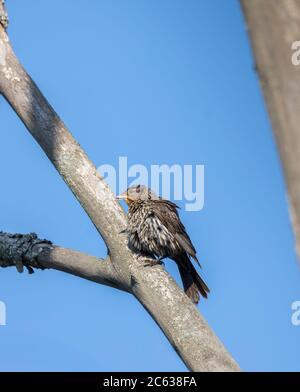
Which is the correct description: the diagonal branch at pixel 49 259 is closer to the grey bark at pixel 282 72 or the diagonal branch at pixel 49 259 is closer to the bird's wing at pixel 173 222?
the bird's wing at pixel 173 222

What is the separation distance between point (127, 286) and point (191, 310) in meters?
0.56

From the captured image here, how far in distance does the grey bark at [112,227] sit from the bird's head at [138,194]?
1.72 m

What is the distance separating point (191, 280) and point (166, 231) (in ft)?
1.50

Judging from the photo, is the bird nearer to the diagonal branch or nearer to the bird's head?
the bird's head

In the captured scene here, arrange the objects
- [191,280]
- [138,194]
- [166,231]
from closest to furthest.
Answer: [191,280]
[166,231]
[138,194]

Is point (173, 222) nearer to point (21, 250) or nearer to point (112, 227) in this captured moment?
point (21, 250)

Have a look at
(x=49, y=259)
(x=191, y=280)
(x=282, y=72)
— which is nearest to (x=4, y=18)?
(x=49, y=259)

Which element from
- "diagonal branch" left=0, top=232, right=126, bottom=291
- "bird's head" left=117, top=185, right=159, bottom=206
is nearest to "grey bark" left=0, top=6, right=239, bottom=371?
"diagonal branch" left=0, top=232, right=126, bottom=291

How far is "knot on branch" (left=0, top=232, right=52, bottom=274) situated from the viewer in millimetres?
4484

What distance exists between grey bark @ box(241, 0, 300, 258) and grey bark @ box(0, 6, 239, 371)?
177 centimetres

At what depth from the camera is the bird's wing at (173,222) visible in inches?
218

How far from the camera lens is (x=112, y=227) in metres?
4.07

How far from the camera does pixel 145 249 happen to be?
4352mm
